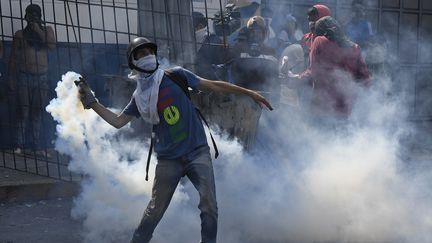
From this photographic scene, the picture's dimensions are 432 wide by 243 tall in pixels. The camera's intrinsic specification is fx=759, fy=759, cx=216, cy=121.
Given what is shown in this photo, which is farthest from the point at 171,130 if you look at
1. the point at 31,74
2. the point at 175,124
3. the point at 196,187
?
the point at 31,74

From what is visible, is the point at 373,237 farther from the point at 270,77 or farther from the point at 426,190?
the point at 270,77

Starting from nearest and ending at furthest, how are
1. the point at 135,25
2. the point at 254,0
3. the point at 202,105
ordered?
the point at 202,105 → the point at 135,25 → the point at 254,0

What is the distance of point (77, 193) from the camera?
7527 mm

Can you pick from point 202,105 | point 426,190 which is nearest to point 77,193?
point 202,105

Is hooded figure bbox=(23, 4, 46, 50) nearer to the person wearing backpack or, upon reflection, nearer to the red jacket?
the red jacket

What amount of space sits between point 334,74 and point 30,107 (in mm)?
3395

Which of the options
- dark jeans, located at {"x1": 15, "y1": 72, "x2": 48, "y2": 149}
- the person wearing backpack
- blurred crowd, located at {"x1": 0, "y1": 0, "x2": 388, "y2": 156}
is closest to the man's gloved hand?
the person wearing backpack

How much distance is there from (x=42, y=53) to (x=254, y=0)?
312cm

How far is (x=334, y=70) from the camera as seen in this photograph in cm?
711

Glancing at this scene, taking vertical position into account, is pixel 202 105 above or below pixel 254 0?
below

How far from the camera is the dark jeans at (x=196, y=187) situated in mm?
5102

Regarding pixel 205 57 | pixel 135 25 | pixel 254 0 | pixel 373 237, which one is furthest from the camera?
pixel 254 0

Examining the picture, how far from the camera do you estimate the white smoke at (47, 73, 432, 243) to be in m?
5.97

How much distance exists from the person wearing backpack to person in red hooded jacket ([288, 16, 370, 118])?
2090 millimetres
